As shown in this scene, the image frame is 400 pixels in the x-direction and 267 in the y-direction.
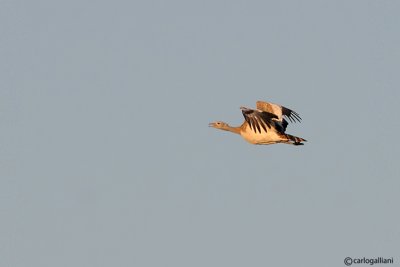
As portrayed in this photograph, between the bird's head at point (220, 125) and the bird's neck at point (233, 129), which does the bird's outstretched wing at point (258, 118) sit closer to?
the bird's neck at point (233, 129)

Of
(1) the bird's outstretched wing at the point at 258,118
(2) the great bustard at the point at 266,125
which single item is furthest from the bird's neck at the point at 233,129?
(1) the bird's outstretched wing at the point at 258,118

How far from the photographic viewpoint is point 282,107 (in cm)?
7988

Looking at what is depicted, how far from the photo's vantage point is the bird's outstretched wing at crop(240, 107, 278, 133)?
7419cm

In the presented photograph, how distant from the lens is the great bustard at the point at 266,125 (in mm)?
74750

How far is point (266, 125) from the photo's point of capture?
75.1m

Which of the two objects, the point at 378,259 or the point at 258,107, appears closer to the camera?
the point at 378,259

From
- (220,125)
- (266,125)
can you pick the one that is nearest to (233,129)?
(220,125)

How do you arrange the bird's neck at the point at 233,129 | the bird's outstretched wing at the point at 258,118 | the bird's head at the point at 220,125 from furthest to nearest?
the bird's head at the point at 220,125 < the bird's neck at the point at 233,129 < the bird's outstretched wing at the point at 258,118

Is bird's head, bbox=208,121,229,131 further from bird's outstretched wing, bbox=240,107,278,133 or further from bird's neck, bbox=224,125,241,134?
bird's outstretched wing, bbox=240,107,278,133

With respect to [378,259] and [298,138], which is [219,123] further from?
[378,259]

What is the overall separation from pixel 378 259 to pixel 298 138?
7912 mm

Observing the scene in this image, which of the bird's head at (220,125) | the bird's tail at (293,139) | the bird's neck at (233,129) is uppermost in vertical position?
the bird's head at (220,125)

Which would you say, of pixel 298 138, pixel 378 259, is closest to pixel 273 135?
pixel 298 138

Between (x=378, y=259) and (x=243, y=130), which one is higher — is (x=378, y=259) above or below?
below
